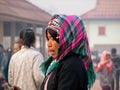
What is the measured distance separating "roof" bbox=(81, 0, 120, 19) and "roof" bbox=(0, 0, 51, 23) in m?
26.3

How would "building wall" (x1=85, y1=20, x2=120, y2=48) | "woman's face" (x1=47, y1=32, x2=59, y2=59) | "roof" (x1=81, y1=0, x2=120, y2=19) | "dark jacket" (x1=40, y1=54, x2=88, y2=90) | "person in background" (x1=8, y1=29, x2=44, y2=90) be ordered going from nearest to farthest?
"dark jacket" (x1=40, y1=54, x2=88, y2=90)
"woman's face" (x1=47, y1=32, x2=59, y2=59)
"person in background" (x1=8, y1=29, x2=44, y2=90)
"roof" (x1=81, y1=0, x2=120, y2=19)
"building wall" (x1=85, y1=20, x2=120, y2=48)

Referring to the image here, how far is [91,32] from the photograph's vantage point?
5244cm

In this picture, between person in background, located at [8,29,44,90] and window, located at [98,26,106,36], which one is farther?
window, located at [98,26,106,36]

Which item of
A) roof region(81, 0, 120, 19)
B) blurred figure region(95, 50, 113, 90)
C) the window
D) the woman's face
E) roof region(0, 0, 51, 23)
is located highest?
roof region(81, 0, 120, 19)

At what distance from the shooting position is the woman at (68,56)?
310cm

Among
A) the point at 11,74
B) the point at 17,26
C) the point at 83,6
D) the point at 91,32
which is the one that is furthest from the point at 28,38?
the point at 83,6

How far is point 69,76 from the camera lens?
308 cm

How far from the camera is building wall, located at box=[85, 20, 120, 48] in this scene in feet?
169

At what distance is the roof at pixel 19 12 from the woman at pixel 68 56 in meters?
14.0

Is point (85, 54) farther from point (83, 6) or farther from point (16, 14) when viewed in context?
point (83, 6)

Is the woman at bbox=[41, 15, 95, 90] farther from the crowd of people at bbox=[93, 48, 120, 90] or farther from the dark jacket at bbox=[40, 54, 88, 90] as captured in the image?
the crowd of people at bbox=[93, 48, 120, 90]

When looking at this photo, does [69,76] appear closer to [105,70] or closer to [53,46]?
[53,46]

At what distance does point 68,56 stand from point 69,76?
0.59 ft

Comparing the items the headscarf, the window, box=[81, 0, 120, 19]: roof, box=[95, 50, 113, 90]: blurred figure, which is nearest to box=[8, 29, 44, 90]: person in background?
box=[95, 50, 113, 90]: blurred figure
